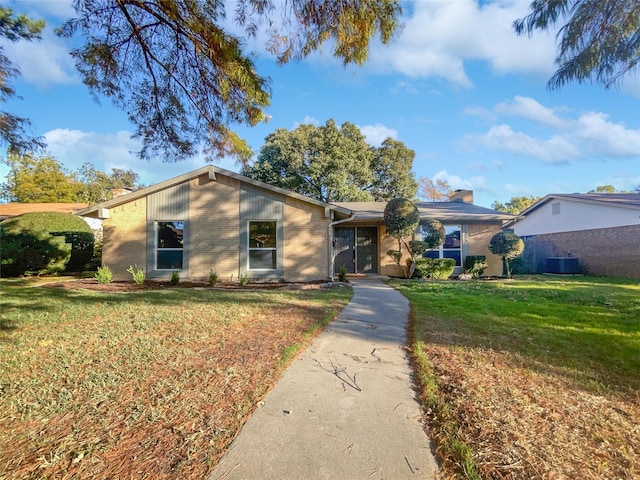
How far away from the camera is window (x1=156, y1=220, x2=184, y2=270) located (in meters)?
11.6

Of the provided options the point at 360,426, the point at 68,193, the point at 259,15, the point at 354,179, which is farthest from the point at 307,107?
the point at 68,193

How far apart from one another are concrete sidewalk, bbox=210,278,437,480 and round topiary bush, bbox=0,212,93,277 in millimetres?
15002

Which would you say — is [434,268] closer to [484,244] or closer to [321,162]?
[484,244]

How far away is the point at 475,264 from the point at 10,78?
50.6 ft

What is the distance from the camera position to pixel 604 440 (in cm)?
231

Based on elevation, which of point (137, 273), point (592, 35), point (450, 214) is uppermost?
point (592, 35)

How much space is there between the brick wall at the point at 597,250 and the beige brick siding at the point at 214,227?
1531 cm

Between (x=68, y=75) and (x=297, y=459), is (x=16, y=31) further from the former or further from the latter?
(x=297, y=459)

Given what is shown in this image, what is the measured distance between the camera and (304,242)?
11.5 meters

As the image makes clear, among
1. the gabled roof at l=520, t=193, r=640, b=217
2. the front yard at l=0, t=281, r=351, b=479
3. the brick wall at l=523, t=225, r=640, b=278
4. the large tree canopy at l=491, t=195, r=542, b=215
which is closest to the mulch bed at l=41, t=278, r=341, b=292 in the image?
the front yard at l=0, t=281, r=351, b=479

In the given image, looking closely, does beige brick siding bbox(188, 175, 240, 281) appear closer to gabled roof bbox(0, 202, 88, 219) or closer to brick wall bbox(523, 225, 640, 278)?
gabled roof bbox(0, 202, 88, 219)

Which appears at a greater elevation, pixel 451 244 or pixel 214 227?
pixel 214 227

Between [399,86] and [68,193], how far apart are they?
34.9 m

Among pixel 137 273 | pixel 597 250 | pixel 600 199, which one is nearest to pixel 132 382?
pixel 137 273
